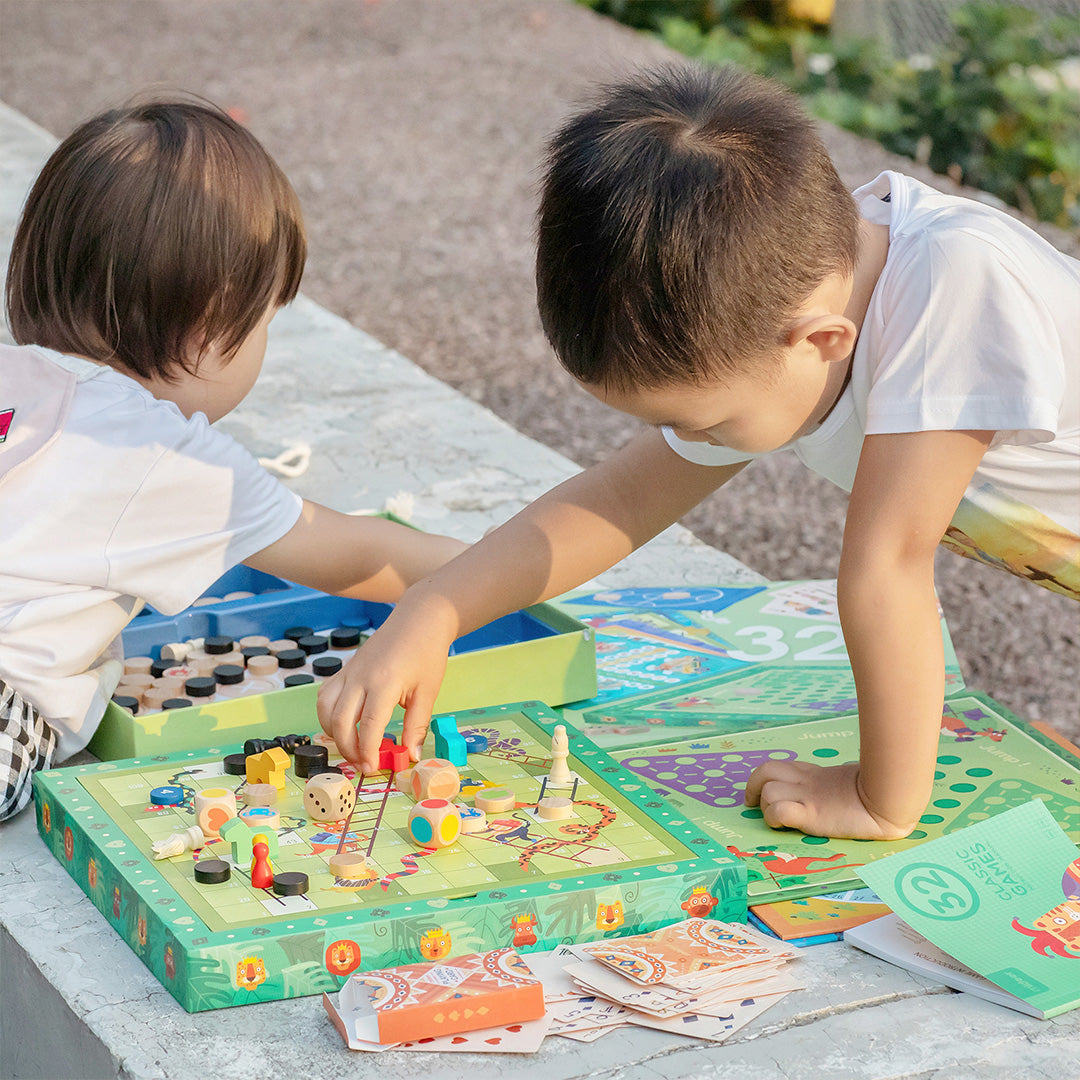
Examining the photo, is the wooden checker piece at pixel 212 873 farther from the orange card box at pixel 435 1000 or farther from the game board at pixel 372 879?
the orange card box at pixel 435 1000

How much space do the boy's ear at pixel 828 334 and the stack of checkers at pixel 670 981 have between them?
46cm

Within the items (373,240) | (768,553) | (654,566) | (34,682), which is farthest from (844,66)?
(34,682)

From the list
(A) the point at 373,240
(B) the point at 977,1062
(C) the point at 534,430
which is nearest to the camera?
(B) the point at 977,1062

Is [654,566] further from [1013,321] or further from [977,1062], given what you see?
[977,1062]

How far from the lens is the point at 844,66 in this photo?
17.5 ft

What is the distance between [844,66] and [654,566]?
3.85 m

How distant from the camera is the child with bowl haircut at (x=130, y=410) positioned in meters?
1.34

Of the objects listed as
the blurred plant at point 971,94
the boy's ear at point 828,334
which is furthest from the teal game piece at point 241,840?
the blurred plant at point 971,94

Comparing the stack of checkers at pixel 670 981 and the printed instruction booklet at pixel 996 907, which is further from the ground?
the printed instruction booklet at pixel 996 907

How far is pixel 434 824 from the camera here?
1.17m

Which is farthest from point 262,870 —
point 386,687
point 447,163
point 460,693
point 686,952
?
point 447,163

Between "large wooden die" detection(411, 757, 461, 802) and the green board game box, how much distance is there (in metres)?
0.22

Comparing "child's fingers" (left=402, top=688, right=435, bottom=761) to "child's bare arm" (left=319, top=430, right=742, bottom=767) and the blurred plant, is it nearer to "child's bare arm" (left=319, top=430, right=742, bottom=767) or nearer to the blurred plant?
"child's bare arm" (left=319, top=430, right=742, bottom=767)

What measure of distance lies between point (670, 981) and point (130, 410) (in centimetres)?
71
